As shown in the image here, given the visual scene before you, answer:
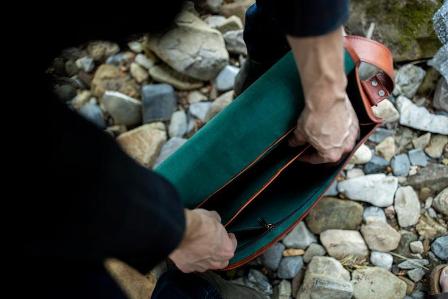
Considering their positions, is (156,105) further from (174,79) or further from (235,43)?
(235,43)

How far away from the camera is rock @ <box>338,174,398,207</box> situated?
132cm

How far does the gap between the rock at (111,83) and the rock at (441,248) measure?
1.09 meters

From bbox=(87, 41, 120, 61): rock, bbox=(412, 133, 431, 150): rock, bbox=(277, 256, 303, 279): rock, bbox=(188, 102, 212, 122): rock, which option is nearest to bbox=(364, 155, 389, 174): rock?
bbox=(412, 133, 431, 150): rock

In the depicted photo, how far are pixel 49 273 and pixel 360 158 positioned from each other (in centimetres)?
104

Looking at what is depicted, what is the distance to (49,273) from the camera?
0.58 meters

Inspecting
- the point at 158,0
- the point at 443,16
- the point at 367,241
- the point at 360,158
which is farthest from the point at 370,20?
the point at 158,0

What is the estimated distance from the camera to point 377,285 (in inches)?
46.8

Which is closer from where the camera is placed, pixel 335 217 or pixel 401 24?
pixel 335 217

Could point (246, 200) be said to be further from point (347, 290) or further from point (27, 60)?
point (27, 60)

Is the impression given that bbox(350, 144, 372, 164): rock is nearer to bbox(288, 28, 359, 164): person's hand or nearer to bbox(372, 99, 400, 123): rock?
bbox(372, 99, 400, 123): rock

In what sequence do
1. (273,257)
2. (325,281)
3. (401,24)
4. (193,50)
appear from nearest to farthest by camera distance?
(325,281) < (273,257) < (401,24) < (193,50)

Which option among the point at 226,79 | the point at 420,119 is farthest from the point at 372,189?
the point at 226,79

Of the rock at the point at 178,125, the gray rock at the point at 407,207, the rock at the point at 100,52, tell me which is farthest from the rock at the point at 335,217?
the rock at the point at 100,52

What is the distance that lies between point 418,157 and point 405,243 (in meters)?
0.28
